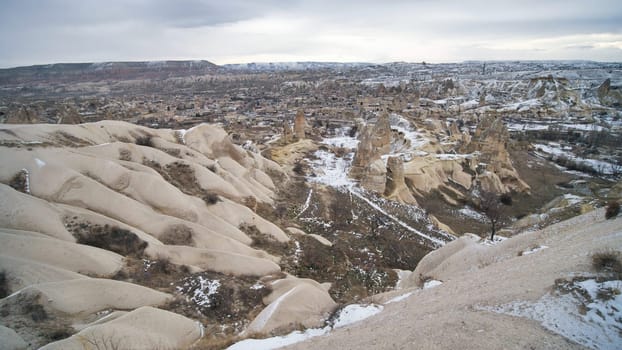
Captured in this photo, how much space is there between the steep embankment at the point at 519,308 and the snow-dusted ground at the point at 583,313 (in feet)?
0.06

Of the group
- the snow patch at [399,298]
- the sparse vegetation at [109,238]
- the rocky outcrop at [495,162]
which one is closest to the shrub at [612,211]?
the snow patch at [399,298]

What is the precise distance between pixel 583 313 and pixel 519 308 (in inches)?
56.1

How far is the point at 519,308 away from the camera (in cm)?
934

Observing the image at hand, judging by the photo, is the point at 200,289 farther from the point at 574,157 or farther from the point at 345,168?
the point at 574,157

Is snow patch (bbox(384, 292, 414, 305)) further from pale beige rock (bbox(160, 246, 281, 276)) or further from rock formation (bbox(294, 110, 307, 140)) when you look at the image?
rock formation (bbox(294, 110, 307, 140))

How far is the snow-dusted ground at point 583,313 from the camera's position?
761 centimetres

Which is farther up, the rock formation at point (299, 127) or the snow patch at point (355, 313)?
the rock formation at point (299, 127)

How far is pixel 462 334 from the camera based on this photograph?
28.4 ft

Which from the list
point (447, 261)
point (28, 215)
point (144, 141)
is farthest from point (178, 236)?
point (447, 261)

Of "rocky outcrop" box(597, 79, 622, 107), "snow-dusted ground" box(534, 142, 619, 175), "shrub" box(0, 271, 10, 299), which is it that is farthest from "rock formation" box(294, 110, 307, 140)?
"rocky outcrop" box(597, 79, 622, 107)

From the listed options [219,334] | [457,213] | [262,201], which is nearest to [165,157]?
[262,201]

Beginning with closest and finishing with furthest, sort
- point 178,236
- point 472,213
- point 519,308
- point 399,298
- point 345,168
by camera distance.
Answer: point 519,308 < point 399,298 < point 178,236 < point 472,213 < point 345,168

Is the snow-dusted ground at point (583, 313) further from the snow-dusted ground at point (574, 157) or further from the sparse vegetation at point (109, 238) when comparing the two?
the snow-dusted ground at point (574, 157)

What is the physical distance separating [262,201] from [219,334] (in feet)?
56.9
